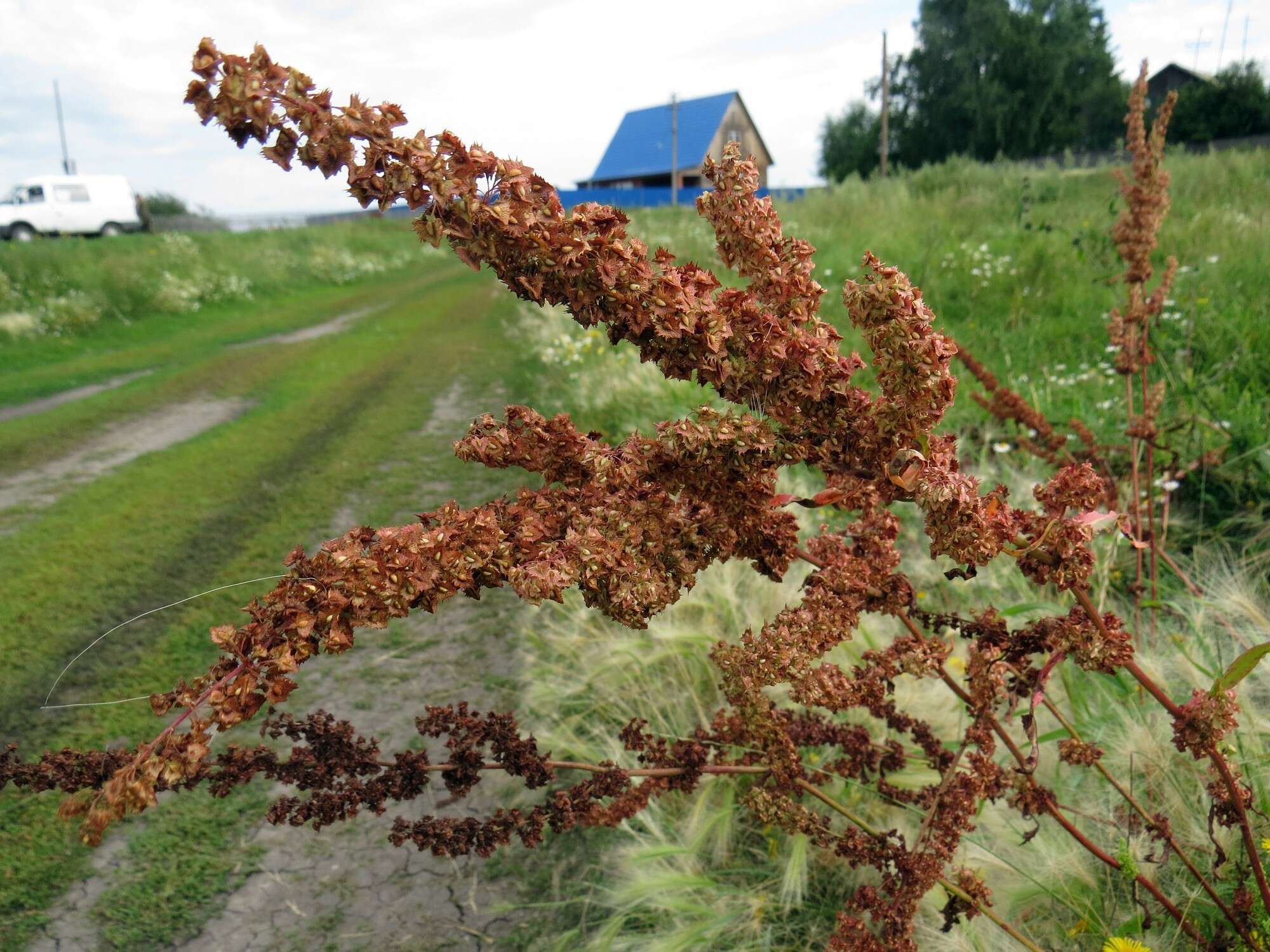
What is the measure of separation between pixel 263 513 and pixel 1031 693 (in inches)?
209

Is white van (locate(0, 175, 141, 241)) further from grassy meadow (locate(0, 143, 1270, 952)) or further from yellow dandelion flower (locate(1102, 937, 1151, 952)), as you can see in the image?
yellow dandelion flower (locate(1102, 937, 1151, 952))

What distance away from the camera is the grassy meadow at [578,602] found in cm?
233

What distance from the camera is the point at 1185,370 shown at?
5.54 metres

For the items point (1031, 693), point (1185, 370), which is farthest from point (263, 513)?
point (1185, 370)

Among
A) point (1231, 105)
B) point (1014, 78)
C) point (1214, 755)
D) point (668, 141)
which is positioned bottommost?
point (1214, 755)

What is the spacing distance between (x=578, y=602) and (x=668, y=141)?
45330 mm

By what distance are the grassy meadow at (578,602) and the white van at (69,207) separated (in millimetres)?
20912

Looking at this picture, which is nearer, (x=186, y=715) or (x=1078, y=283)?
(x=186, y=715)

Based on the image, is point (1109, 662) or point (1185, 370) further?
point (1185, 370)

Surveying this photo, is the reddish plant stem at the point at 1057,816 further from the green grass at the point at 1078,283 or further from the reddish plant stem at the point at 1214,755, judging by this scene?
the green grass at the point at 1078,283

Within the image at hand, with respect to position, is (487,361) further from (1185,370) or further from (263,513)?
(1185,370)

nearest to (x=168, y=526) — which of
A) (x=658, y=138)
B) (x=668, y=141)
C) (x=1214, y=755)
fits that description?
(x=1214, y=755)

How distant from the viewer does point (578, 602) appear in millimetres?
4066

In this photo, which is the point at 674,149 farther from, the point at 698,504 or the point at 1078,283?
the point at 698,504
